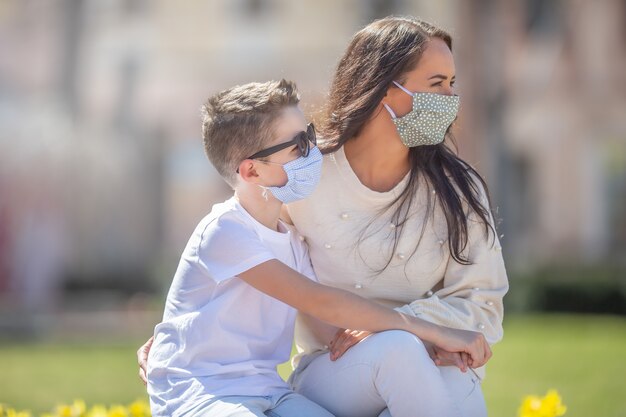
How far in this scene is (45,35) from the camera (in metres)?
31.0

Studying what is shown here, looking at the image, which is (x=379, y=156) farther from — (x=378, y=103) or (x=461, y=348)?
(x=461, y=348)

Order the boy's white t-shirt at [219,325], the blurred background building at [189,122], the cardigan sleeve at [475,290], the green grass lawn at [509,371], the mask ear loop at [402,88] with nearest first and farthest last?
the boy's white t-shirt at [219,325] < the cardigan sleeve at [475,290] < the mask ear loop at [402,88] < the green grass lawn at [509,371] < the blurred background building at [189,122]

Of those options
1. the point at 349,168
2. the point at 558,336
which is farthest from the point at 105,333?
the point at 349,168

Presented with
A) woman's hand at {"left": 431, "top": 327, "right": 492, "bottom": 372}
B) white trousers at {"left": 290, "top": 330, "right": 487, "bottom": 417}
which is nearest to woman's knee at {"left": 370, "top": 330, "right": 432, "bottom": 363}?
white trousers at {"left": 290, "top": 330, "right": 487, "bottom": 417}

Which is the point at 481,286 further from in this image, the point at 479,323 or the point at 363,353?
the point at 363,353

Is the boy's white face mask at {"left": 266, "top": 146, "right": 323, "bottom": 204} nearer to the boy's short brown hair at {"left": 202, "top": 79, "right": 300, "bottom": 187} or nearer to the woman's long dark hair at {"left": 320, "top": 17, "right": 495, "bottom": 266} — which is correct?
the boy's short brown hair at {"left": 202, "top": 79, "right": 300, "bottom": 187}

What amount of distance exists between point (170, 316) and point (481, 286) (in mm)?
1114

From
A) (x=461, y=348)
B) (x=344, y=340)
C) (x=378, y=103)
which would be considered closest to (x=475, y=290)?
(x=461, y=348)

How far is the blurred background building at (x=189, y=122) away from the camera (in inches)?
753

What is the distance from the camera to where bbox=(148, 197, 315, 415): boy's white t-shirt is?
3699 millimetres

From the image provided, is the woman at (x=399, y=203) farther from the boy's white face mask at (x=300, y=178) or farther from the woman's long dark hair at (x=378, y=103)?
the boy's white face mask at (x=300, y=178)

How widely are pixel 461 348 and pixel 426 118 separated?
845 millimetres

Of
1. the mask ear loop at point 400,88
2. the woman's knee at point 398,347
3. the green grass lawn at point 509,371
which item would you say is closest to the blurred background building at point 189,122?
the green grass lawn at point 509,371

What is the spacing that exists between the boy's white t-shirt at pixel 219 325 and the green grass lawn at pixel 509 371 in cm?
318
